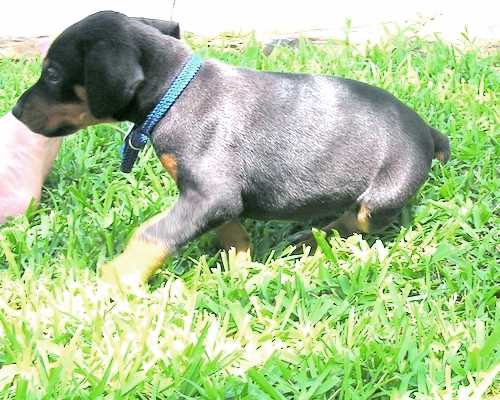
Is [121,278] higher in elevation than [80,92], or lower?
lower

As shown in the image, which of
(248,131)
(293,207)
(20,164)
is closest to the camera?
(248,131)

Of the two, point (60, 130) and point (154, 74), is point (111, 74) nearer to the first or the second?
point (154, 74)

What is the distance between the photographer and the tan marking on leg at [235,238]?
12.5 feet

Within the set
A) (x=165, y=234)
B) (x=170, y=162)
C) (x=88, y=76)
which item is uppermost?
(x=88, y=76)

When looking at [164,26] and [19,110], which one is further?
[164,26]

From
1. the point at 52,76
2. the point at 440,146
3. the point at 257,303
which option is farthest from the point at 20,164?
the point at 440,146

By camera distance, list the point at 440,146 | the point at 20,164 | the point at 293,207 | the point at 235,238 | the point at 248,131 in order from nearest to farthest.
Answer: the point at 248,131 < the point at 293,207 < the point at 235,238 < the point at 440,146 < the point at 20,164

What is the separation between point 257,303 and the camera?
132 inches

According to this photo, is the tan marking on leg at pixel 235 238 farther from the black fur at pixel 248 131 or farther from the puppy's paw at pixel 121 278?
the puppy's paw at pixel 121 278

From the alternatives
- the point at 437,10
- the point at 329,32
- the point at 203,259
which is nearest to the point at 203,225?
the point at 203,259

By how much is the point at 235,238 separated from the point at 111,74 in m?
0.92

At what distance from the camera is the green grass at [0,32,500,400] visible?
287 cm

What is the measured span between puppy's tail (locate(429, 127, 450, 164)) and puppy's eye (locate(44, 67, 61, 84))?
1.73m

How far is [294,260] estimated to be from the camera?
3775 mm
